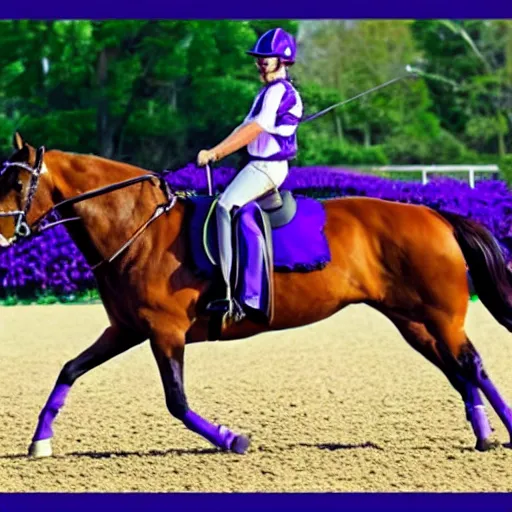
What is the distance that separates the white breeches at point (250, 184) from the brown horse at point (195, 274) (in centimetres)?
28

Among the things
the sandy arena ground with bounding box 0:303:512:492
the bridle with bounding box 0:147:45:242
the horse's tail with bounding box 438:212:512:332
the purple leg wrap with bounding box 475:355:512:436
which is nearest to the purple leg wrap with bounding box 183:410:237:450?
the sandy arena ground with bounding box 0:303:512:492

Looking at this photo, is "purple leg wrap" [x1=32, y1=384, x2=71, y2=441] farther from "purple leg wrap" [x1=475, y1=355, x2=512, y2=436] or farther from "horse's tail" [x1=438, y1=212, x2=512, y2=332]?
"horse's tail" [x1=438, y1=212, x2=512, y2=332]

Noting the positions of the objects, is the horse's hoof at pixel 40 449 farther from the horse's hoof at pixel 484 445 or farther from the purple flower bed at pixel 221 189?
the purple flower bed at pixel 221 189

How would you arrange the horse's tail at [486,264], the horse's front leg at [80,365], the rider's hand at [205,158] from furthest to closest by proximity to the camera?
the horse's tail at [486,264] < the horse's front leg at [80,365] < the rider's hand at [205,158]

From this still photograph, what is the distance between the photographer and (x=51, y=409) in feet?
18.7

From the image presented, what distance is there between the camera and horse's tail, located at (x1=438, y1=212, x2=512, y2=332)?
594 cm

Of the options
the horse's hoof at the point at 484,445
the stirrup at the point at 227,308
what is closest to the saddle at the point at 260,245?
the stirrup at the point at 227,308

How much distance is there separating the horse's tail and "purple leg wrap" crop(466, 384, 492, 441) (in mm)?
482

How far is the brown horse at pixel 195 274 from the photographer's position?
5.44 meters

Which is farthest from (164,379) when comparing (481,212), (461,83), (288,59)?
(461,83)

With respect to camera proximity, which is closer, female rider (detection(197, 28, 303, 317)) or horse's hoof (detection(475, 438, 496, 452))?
female rider (detection(197, 28, 303, 317))

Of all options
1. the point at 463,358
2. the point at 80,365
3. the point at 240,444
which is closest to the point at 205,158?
the point at 80,365

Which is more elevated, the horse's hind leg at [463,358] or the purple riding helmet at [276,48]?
the purple riding helmet at [276,48]

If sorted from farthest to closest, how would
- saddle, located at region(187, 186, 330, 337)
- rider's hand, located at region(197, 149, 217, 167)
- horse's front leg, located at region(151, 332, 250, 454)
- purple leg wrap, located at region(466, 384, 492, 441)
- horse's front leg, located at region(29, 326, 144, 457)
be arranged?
1. purple leg wrap, located at region(466, 384, 492, 441)
2. horse's front leg, located at region(29, 326, 144, 457)
3. saddle, located at region(187, 186, 330, 337)
4. horse's front leg, located at region(151, 332, 250, 454)
5. rider's hand, located at region(197, 149, 217, 167)
